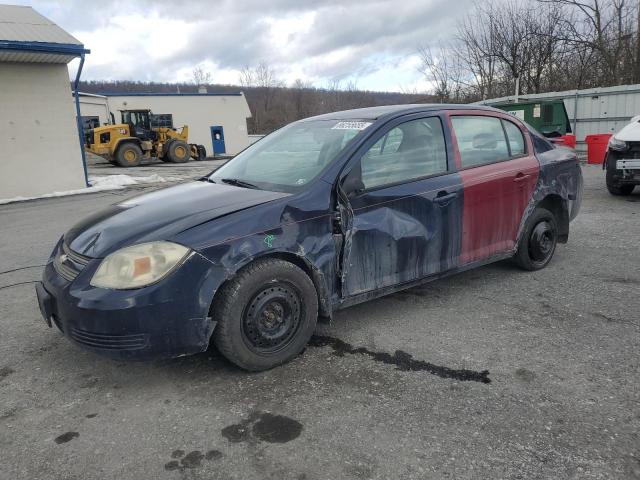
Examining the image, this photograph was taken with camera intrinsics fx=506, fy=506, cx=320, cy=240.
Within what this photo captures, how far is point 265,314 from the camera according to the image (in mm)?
2973

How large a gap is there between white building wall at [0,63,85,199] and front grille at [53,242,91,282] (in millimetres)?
12218

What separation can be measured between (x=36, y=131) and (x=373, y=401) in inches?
551

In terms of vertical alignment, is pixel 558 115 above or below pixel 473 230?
above

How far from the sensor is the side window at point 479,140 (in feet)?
13.1

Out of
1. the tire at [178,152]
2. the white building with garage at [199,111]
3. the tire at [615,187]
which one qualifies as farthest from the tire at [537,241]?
the white building with garage at [199,111]

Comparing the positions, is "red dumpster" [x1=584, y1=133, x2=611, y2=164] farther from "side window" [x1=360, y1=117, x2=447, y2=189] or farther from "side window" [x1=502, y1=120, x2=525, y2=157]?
"side window" [x1=360, y1=117, x2=447, y2=189]

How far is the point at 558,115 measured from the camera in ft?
60.1

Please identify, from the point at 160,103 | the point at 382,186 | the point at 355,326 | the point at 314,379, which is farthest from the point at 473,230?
the point at 160,103

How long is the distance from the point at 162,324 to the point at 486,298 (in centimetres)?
264

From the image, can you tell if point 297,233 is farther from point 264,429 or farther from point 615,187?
point 615,187

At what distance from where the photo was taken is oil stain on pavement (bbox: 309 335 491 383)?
2918 mm

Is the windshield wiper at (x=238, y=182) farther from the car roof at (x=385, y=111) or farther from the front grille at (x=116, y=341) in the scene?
the front grille at (x=116, y=341)

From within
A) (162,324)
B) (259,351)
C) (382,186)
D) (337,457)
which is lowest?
(337,457)

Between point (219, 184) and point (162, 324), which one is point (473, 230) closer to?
point (219, 184)
